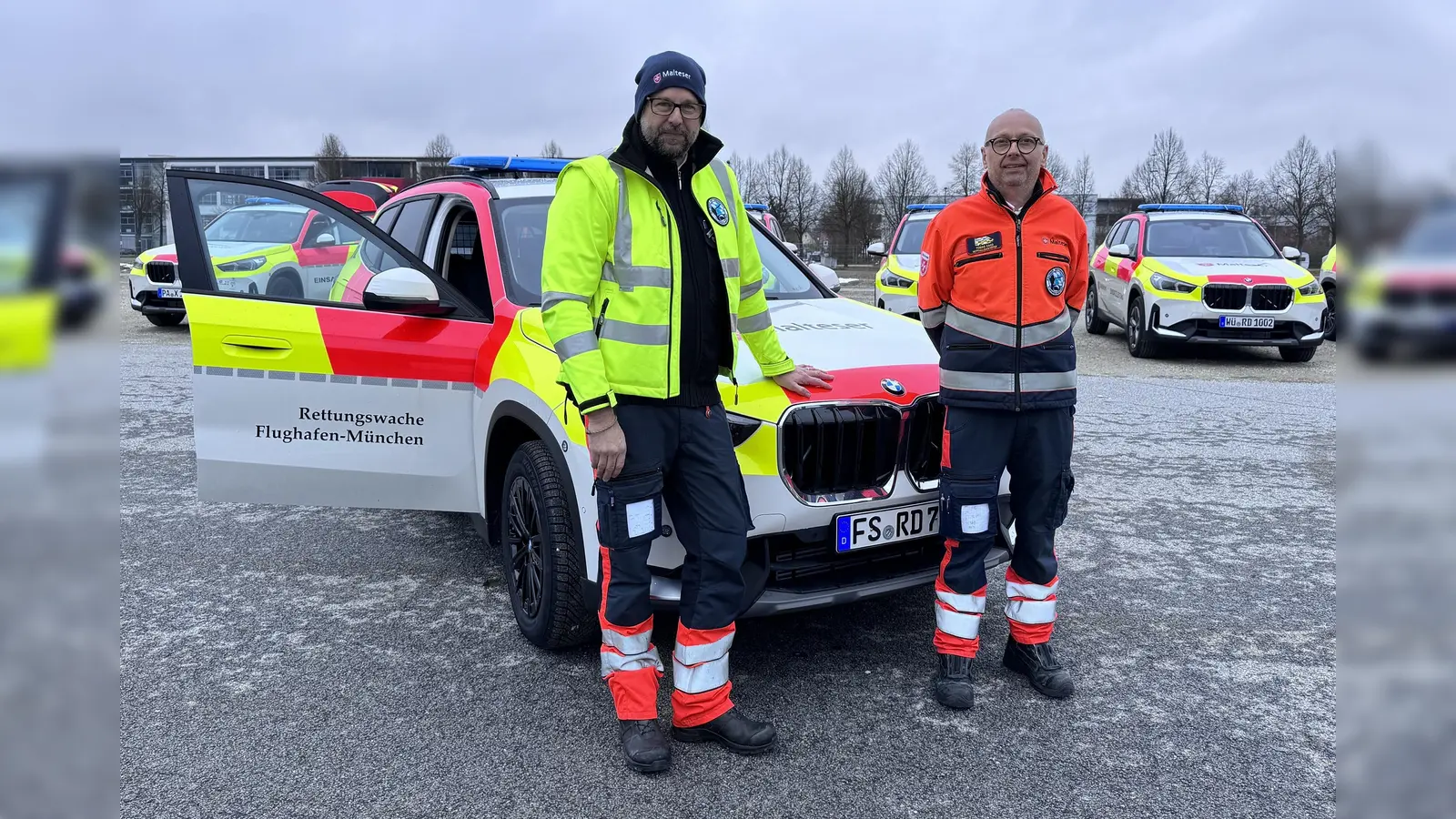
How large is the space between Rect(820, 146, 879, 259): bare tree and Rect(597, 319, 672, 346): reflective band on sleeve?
154ft

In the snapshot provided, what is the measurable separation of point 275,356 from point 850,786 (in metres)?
2.72

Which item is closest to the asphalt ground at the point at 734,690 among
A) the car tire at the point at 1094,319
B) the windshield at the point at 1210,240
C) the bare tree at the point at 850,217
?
the windshield at the point at 1210,240

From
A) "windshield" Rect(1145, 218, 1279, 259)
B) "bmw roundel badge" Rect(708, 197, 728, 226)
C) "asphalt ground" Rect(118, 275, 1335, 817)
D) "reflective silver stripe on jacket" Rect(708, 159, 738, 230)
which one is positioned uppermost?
"windshield" Rect(1145, 218, 1279, 259)

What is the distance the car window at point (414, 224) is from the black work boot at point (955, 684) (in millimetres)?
3083

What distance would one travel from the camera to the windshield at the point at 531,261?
392 cm

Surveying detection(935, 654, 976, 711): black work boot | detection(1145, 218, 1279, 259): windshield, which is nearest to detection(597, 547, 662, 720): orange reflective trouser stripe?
detection(935, 654, 976, 711): black work boot

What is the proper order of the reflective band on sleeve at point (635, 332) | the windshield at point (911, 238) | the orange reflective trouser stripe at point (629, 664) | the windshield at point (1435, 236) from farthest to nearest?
1. the windshield at point (911, 238)
2. the orange reflective trouser stripe at point (629, 664)
3. the reflective band on sleeve at point (635, 332)
4. the windshield at point (1435, 236)

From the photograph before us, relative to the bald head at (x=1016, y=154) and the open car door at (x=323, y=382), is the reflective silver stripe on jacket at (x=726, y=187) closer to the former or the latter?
the bald head at (x=1016, y=154)

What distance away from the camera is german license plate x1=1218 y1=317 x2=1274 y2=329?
1111cm

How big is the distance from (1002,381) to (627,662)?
1495mm

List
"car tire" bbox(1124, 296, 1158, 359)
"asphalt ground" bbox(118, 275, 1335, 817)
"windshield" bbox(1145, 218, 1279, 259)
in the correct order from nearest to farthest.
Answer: "asphalt ground" bbox(118, 275, 1335, 817)
"car tire" bbox(1124, 296, 1158, 359)
"windshield" bbox(1145, 218, 1279, 259)

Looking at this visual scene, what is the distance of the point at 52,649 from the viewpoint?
3.45 ft

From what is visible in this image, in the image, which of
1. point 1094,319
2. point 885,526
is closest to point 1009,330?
point 885,526

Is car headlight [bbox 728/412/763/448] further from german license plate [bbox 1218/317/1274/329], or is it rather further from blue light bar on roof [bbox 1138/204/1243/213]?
blue light bar on roof [bbox 1138/204/1243/213]
